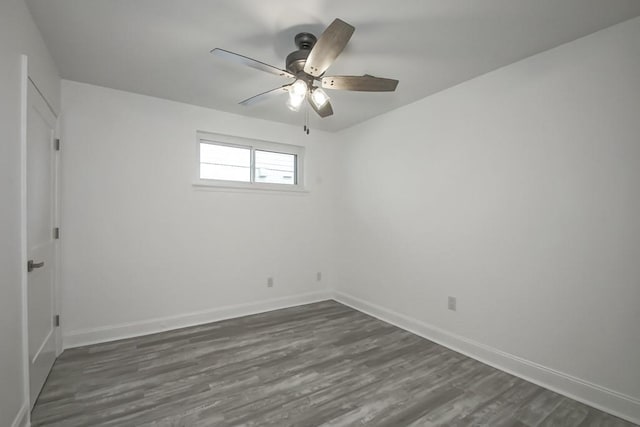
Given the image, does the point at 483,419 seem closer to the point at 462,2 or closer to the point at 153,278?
the point at 462,2

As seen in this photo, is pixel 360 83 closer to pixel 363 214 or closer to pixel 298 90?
pixel 298 90

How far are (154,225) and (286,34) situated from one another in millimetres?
2332

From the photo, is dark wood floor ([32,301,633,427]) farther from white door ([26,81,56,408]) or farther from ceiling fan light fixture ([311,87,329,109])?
ceiling fan light fixture ([311,87,329,109])

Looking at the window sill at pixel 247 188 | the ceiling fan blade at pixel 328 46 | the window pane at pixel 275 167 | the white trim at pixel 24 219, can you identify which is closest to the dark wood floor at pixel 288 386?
the white trim at pixel 24 219

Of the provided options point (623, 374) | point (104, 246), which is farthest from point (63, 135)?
→ point (623, 374)

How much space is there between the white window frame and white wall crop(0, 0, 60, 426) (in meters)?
1.75

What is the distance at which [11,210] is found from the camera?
1.52m

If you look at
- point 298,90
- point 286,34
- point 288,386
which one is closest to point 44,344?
point 288,386

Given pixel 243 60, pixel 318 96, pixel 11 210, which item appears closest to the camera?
pixel 11 210

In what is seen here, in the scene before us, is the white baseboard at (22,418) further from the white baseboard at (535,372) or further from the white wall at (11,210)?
the white baseboard at (535,372)

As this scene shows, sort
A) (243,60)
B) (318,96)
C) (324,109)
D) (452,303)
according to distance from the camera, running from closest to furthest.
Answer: (243,60) < (318,96) < (324,109) < (452,303)

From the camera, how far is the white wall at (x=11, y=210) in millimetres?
1425

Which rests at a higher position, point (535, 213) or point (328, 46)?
point (328, 46)

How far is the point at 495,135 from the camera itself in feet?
8.20
